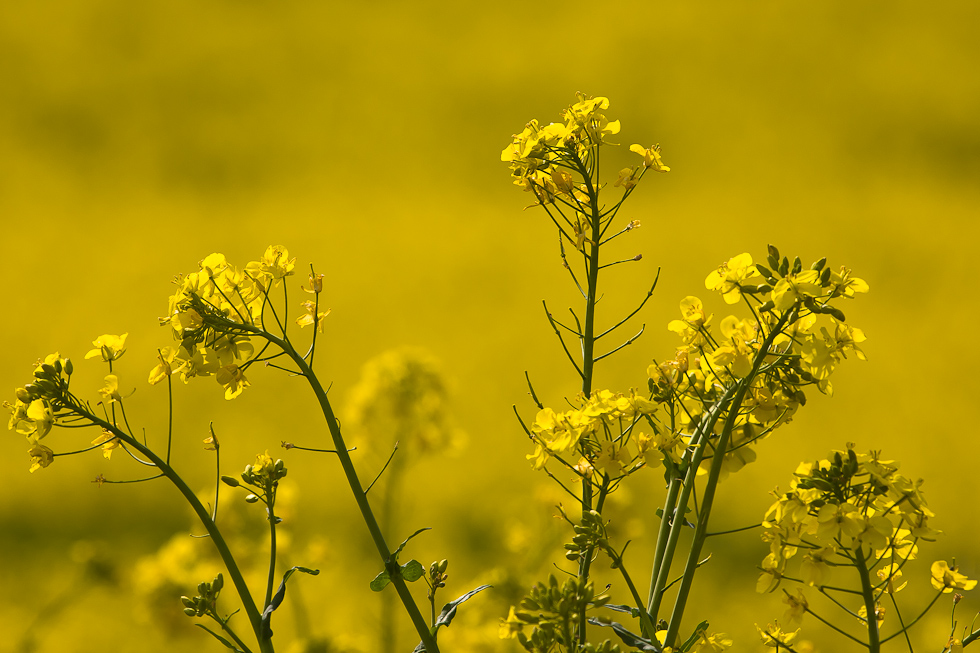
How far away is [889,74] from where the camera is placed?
2637 millimetres

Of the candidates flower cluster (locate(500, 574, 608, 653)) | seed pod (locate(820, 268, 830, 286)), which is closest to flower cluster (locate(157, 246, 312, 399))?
flower cluster (locate(500, 574, 608, 653))

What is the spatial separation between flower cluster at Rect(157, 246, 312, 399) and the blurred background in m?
1.68

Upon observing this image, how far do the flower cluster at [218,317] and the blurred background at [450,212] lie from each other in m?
1.68

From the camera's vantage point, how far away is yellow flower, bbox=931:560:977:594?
2.26 feet

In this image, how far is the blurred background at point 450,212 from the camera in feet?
8.03

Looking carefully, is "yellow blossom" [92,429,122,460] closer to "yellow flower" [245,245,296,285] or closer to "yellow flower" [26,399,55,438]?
"yellow flower" [26,399,55,438]

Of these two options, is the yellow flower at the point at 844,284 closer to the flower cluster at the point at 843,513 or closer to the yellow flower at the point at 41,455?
the flower cluster at the point at 843,513

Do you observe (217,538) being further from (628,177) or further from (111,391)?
(628,177)

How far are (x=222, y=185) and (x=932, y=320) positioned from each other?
2206 mm

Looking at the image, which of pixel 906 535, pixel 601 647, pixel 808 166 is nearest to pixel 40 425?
pixel 601 647

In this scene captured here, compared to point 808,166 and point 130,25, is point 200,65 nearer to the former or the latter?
point 130,25

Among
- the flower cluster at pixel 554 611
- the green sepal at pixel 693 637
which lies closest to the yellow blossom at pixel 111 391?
the flower cluster at pixel 554 611

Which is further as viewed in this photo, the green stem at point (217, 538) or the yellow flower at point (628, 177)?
the yellow flower at point (628, 177)

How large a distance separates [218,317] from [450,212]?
7.23 feet
